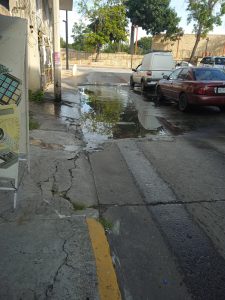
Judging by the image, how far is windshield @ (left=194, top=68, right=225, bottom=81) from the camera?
447 inches

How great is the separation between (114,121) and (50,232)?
22.6 feet

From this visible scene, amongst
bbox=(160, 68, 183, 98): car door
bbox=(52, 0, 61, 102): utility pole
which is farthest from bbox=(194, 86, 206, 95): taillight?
bbox=(52, 0, 61, 102): utility pole

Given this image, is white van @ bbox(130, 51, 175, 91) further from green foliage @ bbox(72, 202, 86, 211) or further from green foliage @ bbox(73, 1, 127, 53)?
→ green foliage @ bbox(73, 1, 127, 53)

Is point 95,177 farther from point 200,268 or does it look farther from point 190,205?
point 200,268

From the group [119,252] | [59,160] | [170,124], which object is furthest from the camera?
[170,124]

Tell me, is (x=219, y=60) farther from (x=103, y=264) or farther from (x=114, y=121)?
(x=103, y=264)

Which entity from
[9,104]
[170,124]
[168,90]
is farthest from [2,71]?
[168,90]

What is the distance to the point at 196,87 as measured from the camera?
10773 millimetres

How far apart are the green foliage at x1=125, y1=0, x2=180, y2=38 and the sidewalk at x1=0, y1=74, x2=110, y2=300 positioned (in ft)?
179

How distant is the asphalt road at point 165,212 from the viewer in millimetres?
2990

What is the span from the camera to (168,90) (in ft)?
43.0

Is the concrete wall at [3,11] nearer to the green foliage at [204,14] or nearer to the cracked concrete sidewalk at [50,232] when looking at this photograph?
the cracked concrete sidewalk at [50,232]

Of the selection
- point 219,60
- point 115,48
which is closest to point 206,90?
point 219,60

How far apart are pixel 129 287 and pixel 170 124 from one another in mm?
7397
